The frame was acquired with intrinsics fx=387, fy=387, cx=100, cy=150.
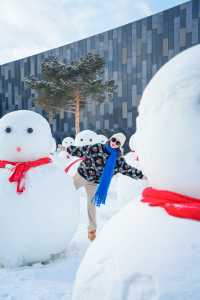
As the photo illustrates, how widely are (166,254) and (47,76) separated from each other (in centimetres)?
2483

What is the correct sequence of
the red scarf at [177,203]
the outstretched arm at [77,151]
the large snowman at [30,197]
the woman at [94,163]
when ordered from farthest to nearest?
the outstretched arm at [77,151] < the woman at [94,163] < the large snowman at [30,197] < the red scarf at [177,203]

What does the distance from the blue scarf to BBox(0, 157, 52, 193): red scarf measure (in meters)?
0.74

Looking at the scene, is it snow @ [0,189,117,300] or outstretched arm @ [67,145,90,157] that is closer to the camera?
snow @ [0,189,117,300]

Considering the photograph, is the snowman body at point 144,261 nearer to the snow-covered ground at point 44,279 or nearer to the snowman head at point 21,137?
the snow-covered ground at point 44,279

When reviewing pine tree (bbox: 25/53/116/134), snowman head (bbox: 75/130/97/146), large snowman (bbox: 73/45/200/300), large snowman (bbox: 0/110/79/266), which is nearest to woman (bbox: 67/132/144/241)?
large snowman (bbox: 0/110/79/266)

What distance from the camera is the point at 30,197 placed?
14.0ft

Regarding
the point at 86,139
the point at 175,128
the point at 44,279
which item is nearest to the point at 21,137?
the point at 44,279

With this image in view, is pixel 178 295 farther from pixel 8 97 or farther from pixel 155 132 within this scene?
pixel 8 97

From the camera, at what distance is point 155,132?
1903 mm

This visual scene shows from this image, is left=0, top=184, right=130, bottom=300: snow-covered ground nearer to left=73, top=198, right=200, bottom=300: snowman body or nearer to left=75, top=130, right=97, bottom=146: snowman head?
left=73, top=198, right=200, bottom=300: snowman body

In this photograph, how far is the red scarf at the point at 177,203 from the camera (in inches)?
69.6

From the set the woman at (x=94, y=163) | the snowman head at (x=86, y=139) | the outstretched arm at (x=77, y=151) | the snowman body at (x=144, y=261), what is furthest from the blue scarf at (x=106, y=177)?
the snowman head at (x=86, y=139)

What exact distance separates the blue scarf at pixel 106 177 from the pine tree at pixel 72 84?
1926cm

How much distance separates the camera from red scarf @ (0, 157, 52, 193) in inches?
169
